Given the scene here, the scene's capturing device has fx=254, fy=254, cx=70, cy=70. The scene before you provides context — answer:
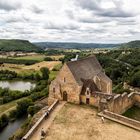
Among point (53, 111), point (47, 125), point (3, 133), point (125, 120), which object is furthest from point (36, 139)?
point (3, 133)

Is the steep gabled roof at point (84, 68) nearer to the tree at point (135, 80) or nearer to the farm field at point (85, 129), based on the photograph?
the farm field at point (85, 129)

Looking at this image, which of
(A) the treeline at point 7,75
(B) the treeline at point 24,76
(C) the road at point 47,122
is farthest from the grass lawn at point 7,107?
(A) the treeline at point 7,75

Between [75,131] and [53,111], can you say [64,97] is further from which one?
Result: [75,131]

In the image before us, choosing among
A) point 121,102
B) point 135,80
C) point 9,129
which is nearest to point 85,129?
point 121,102

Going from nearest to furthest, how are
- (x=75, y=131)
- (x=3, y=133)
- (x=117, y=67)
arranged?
(x=75, y=131)
(x=3, y=133)
(x=117, y=67)

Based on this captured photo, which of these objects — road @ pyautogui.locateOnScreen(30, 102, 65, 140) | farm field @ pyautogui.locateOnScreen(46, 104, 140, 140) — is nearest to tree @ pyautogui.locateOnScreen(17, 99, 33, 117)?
road @ pyautogui.locateOnScreen(30, 102, 65, 140)

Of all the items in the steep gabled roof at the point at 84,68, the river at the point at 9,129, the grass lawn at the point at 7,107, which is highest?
the steep gabled roof at the point at 84,68

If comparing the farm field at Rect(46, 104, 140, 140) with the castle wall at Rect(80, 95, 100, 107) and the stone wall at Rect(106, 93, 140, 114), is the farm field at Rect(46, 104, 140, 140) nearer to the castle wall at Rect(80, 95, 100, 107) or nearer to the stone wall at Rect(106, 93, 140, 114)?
the stone wall at Rect(106, 93, 140, 114)
